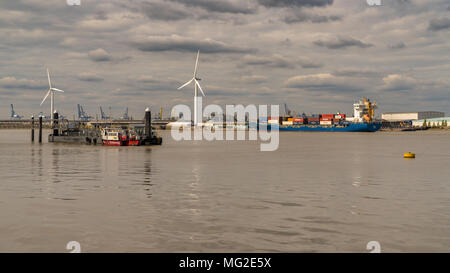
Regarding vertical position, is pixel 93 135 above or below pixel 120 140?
above

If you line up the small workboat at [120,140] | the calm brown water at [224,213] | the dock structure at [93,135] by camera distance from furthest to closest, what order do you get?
the dock structure at [93,135] → the small workboat at [120,140] → the calm brown water at [224,213]

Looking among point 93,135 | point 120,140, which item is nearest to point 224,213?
point 120,140

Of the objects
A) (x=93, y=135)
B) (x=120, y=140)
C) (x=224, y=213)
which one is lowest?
(x=224, y=213)

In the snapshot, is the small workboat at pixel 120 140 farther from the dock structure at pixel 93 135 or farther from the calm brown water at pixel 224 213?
the calm brown water at pixel 224 213

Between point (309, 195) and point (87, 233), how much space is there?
50.4 feet

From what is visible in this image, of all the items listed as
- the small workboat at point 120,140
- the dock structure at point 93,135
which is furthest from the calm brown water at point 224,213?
the dock structure at point 93,135

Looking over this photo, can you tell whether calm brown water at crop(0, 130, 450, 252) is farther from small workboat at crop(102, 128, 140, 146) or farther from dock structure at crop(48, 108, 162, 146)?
dock structure at crop(48, 108, 162, 146)

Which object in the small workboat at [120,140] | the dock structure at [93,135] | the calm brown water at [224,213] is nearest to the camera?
the calm brown water at [224,213]

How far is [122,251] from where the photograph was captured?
15297 millimetres

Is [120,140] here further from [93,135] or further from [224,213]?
[224,213]
